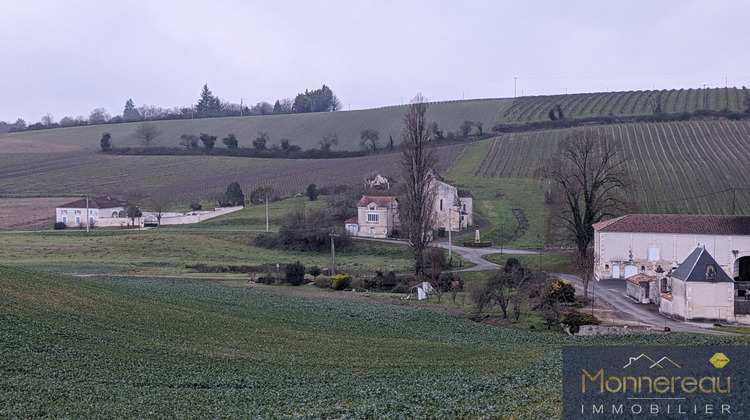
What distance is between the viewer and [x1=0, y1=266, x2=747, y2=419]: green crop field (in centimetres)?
1534

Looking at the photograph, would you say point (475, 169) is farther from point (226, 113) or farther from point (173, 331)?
point (226, 113)

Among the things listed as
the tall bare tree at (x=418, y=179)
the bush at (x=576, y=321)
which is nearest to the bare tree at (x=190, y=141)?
the tall bare tree at (x=418, y=179)

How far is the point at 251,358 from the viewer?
22.3 meters

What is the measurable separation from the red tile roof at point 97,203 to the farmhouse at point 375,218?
3333 cm

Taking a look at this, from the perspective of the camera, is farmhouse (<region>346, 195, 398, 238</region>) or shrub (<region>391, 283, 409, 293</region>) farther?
farmhouse (<region>346, 195, 398, 238</region>)

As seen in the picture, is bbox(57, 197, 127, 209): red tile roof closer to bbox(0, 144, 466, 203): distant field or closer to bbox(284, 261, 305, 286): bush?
bbox(0, 144, 466, 203): distant field

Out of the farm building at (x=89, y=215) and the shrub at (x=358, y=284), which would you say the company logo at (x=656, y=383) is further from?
the farm building at (x=89, y=215)

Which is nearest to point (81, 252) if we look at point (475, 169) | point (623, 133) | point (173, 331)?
point (173, 331)

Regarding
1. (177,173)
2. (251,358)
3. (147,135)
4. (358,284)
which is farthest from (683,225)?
(147,135)

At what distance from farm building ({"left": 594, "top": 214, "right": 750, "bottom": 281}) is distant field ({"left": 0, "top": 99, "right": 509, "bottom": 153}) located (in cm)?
7640

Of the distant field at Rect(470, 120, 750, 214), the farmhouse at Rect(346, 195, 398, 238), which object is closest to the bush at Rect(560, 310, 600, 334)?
the distant field at Rect(470, 120, 750, 214)

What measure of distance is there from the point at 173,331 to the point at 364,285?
21.5 meters

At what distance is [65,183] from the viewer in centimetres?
10044

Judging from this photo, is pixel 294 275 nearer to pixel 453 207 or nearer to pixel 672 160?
pixel 453 207
